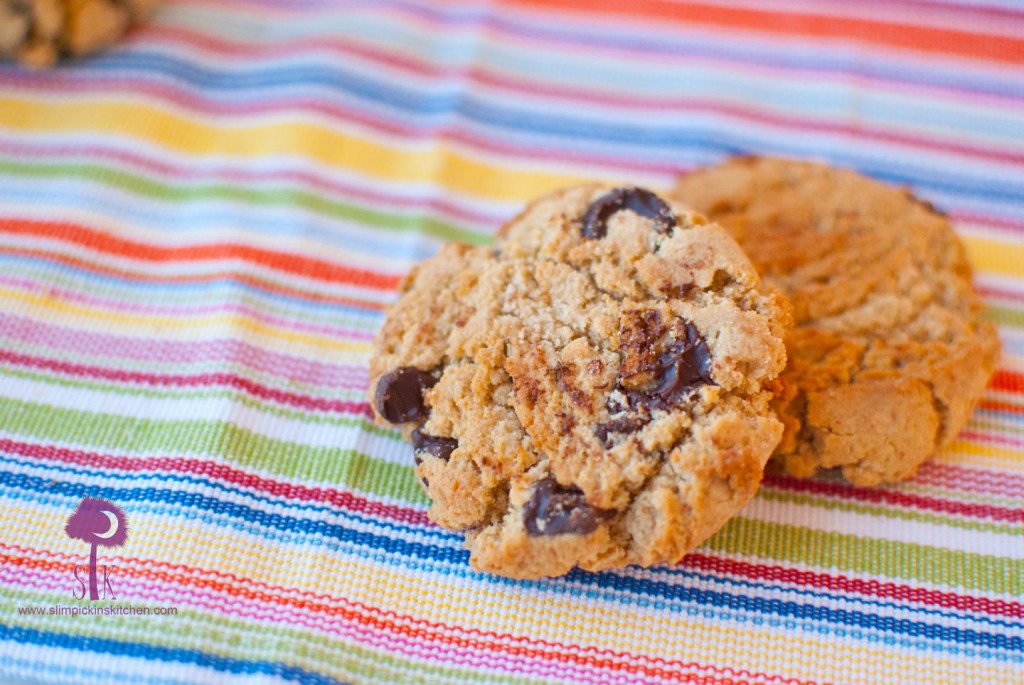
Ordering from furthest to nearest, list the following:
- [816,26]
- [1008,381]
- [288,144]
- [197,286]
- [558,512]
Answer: [816,26] < [288,144] < [197,286] < [1008,381] < [558,512]

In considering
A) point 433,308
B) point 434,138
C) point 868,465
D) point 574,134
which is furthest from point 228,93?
point 868,465

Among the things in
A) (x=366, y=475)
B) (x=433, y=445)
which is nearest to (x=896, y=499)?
(x=433, y=445)

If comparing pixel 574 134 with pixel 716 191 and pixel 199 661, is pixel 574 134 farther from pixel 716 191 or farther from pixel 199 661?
pixel 199 661

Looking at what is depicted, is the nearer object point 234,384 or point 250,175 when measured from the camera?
point 234,384

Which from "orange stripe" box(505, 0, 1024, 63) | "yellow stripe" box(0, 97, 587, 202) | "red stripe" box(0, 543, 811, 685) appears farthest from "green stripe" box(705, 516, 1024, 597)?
"orange stripe" box(505, 0, 1024, 63)

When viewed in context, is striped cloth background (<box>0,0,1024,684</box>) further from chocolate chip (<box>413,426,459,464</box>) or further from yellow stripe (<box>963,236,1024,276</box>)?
chocolate chip (<box>413,426,459,464</box>)

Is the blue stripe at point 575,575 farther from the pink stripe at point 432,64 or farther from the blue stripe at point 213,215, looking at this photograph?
the pink stripe at point 432,64

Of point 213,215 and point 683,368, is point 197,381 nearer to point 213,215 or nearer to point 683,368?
point 213,215
